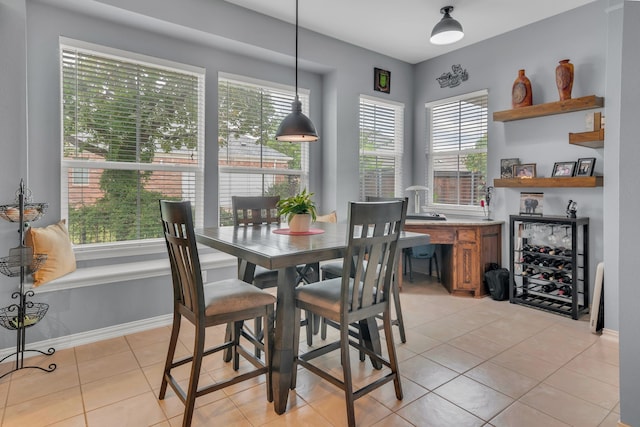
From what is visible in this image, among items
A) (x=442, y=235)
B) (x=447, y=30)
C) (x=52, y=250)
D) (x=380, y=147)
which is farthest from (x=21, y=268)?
(x=380, y=147)

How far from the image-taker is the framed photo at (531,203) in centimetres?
387

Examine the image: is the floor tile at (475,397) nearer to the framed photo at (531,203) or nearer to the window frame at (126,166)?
the framed photo at (531,203)

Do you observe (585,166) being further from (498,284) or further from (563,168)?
(498,284)

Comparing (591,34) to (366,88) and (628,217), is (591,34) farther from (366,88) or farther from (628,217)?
(628,217)

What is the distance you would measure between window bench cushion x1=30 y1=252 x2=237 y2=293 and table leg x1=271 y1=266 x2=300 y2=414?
156cm

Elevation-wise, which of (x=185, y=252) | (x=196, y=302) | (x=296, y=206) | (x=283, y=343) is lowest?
(x=283, y=343)

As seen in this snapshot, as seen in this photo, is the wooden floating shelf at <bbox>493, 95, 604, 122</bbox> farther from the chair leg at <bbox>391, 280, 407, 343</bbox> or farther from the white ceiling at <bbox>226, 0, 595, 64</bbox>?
the chair leg at <bbox>391, 280, 407, 343</bbox>

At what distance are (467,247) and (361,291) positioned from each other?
2.47 meters

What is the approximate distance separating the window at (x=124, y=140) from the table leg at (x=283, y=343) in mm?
1960

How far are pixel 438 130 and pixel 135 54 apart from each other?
3690mm

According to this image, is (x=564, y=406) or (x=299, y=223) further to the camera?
(x=299, y=223)

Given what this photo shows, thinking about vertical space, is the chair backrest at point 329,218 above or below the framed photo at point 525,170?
below

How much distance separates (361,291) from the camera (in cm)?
203

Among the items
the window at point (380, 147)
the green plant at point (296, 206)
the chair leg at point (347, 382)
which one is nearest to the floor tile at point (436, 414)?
the chair leg at point (347, 382)
